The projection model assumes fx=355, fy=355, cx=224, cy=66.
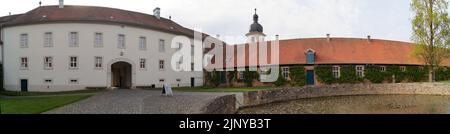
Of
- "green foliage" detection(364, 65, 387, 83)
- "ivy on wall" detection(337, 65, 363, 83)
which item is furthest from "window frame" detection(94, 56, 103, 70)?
"green foliage" detection(364, 65, 387, 83)

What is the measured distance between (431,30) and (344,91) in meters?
8.66

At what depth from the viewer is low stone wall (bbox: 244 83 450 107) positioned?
2023cm

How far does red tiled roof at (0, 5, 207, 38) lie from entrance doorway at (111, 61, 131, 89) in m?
3.62

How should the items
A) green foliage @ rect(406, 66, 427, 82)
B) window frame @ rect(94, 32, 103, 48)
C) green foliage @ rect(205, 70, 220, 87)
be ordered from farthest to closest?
1. green foliage @ rect(205, 70, 220, 87)
2. green foliage @ rect(406, 66, 427, 82)
3. window frame @ rect(94, 32, 103, 48)

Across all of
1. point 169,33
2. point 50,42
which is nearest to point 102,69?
point 50,42

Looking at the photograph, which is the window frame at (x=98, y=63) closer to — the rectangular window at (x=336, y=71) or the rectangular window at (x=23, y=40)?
the rectangular window at (x=23, y=40)

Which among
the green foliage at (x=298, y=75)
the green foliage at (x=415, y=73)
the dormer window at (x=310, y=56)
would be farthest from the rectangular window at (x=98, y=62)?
the green foliage at (x=415, y=73)

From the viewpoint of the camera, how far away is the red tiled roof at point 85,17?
25031 millimetres

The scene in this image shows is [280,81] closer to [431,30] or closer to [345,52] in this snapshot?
[345,52]

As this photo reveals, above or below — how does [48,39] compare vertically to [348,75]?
above

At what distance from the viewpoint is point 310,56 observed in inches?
1255

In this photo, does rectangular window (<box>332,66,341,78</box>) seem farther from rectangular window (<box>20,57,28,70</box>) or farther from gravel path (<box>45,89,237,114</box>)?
rectangular window (<box>20,57,28,70</box>)

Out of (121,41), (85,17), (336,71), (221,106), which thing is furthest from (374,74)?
(85,17)
